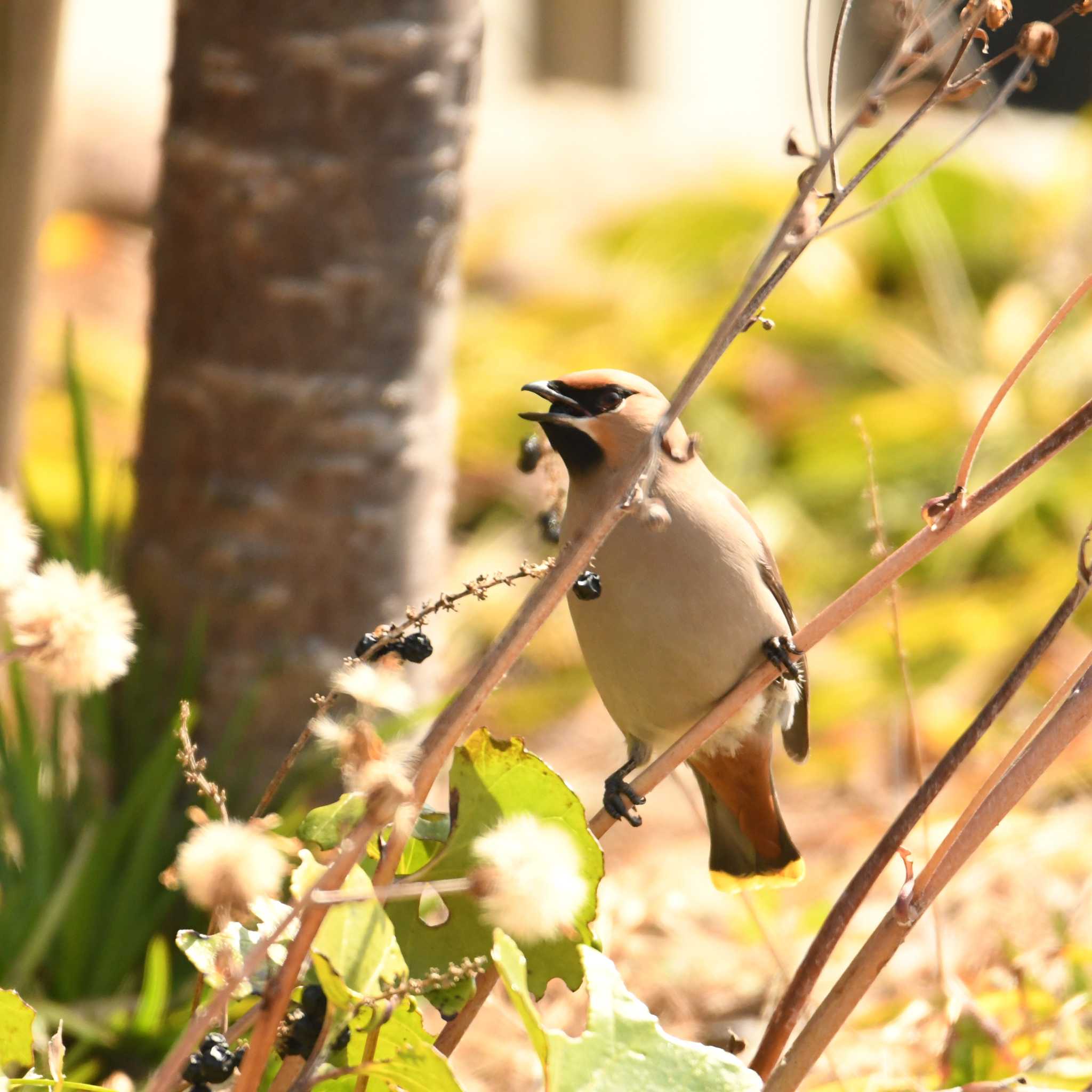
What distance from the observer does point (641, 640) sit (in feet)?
6.81

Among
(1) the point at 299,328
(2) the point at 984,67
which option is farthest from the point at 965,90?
(1) the point at 299,328

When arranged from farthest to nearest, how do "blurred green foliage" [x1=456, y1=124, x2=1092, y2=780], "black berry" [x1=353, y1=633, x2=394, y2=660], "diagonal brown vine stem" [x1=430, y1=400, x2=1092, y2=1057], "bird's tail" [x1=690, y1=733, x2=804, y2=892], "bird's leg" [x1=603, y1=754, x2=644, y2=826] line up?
1. "blurred green foliage" [x1=456, y1=124, x2=1092, y2=780]
2. "bird's tail" [x1=690, y1=733, x2=804, y2=892]
3. "bird's leg" [x1=603, y1=754, x2=644, y2=826]
4. "diagonal brown vine stem" [x1=430, y1=400, x2=1092, y2=1057]
5. "black berry" [x1=353, y1=633, x2=394, y2=660]

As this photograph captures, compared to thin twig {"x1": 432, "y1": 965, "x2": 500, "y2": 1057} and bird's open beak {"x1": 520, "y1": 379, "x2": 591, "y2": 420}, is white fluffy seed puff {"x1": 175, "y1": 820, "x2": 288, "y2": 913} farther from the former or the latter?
bird's open beak {"x1": 520, "y1": 379, "x2": 591, "y2": 420}

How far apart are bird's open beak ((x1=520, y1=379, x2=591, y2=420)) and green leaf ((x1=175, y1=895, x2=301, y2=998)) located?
2.87 ft

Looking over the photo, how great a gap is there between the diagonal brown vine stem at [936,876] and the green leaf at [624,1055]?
16 centimetres

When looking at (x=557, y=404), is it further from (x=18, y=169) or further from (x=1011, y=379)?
(x=18, y=169)

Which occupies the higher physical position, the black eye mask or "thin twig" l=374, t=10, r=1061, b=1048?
"thin twig" l=374, t=10, r=1061, b=1048

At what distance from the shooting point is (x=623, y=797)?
1.99 m

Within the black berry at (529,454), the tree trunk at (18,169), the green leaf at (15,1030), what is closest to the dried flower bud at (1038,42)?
the black berry at (529,454)

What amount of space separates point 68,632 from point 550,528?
0.64 meters

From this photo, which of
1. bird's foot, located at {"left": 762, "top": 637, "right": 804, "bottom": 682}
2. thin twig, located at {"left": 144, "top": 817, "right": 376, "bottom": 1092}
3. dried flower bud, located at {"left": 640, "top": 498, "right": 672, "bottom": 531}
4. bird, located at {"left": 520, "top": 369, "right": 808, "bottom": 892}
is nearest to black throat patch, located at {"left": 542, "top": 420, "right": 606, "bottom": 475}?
bird, located at {"left": 520, "top": 369, "right": 808, "bottom": 892}

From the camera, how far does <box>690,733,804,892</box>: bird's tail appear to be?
2.26m

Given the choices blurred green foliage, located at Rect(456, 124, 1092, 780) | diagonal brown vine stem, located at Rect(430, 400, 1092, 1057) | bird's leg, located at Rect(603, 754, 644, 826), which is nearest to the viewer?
diagonal brown vine stem, located at Rect(430, 400, 1092, 1057)

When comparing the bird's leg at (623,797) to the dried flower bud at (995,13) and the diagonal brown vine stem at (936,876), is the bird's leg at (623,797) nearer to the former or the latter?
the diagonal brown vine stem at (936,876)
